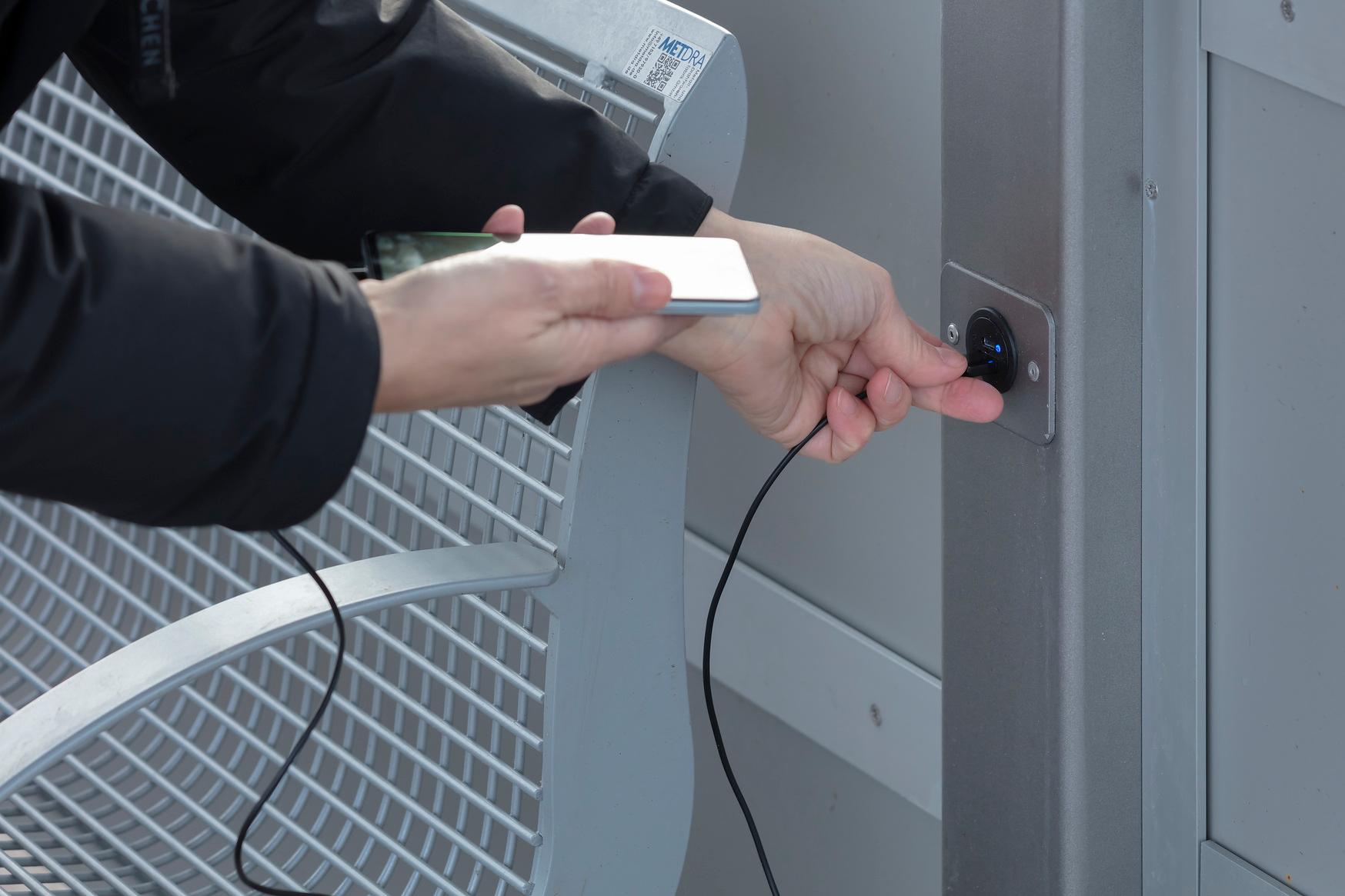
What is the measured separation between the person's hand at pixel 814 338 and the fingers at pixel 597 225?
0.09 metres

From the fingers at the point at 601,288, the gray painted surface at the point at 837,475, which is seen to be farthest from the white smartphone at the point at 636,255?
the gray painted surface at the point at 837,475

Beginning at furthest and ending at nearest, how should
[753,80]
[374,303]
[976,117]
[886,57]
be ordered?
1. [753,80]
2. [886,57]
3. [976,117]
4. [374,303]

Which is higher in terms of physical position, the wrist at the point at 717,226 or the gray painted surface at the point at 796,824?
the wrist at the point at 717,226

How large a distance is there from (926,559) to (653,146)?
0.45m

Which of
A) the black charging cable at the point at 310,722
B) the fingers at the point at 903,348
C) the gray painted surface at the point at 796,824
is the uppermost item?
the fingers at the point at 903,348

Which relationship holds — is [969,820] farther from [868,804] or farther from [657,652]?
[868,804]

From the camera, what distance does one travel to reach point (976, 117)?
2.73ft

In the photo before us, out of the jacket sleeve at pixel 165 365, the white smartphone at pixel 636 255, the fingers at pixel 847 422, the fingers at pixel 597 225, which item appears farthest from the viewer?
the fingers at pixel 847 422

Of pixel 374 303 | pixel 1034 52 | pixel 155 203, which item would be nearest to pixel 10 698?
pixel 155 203

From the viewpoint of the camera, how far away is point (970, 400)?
2.77 feet

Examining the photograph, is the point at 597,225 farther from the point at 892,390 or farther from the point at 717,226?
the point at 892,390
